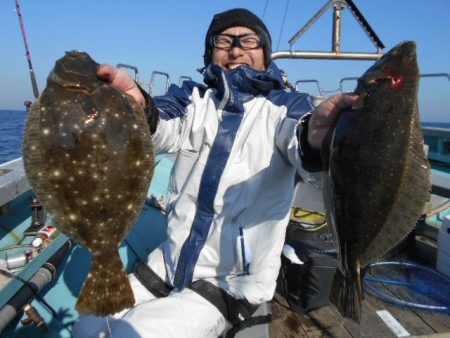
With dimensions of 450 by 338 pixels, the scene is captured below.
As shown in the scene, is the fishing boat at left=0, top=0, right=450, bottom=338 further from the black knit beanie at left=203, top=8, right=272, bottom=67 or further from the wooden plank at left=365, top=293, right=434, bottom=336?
the black knit beanie at left=203, top=8, right=272, bottom=67

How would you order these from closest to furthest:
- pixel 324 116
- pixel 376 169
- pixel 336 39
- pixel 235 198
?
pixel 376 169
pixel 324 116
pixel 235 198
pixel 336 39

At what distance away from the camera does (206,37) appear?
358 centimetres

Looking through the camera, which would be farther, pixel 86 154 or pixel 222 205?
pixel 222 205

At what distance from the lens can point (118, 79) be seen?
1.77 m

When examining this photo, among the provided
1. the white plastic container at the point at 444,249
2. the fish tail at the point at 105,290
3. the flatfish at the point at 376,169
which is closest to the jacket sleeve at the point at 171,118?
the fish tail at the point at 105,290

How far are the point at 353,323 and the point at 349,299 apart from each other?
2284 millimetres

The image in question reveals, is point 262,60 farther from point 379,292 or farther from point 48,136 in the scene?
point 379,292

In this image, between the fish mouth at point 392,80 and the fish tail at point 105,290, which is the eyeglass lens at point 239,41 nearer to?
the fish mouth at point 392,80

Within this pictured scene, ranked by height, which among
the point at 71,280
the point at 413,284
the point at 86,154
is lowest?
the point at 413,284

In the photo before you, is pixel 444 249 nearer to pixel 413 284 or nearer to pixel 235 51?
pixel 413 284

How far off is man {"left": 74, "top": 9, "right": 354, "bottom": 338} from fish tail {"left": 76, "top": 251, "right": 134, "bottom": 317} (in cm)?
68

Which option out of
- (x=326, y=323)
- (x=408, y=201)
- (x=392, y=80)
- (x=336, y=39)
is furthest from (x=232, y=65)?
(x=336, y=39)

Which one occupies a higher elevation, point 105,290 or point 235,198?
point 235,198

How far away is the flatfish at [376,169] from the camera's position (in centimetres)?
152
